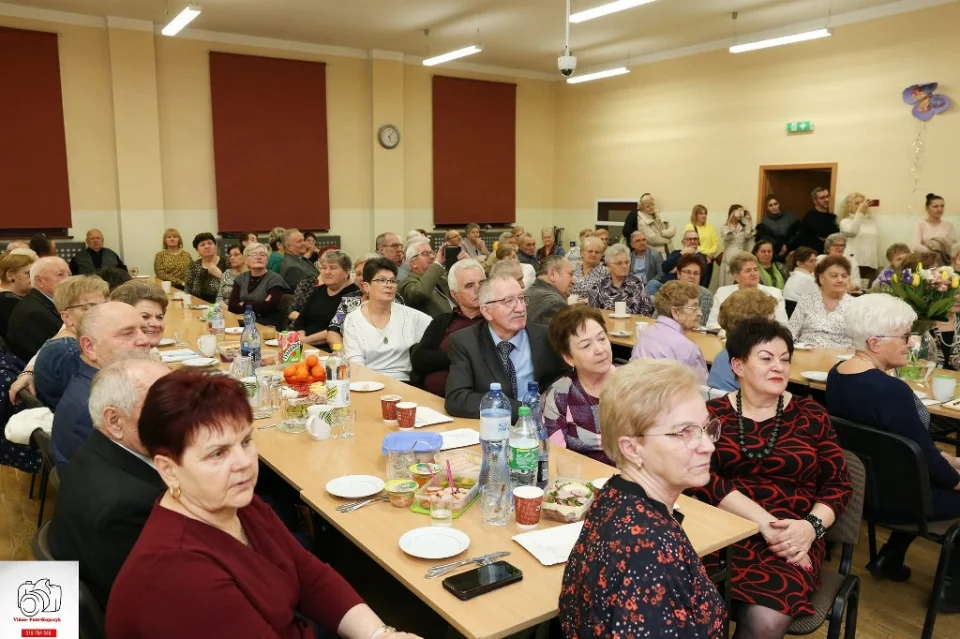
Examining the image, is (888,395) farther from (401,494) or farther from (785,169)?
(785,169)

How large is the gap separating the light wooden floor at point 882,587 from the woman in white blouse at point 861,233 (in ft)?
20.2

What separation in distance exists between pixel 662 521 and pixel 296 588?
903 mm

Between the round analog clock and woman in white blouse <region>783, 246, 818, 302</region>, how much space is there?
701cm

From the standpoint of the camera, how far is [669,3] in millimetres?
8711

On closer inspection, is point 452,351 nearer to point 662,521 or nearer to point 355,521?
point 355,521

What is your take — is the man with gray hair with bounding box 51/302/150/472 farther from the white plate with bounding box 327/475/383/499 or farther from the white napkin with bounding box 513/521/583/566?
the white napkin with bounding box 513/521/583/566

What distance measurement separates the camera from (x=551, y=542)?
194 cm

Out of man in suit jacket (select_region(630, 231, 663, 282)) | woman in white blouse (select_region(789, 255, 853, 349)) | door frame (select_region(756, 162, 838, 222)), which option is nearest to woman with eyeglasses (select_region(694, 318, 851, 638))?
woman in white blouse (select_region(789, 255, 853, 349))

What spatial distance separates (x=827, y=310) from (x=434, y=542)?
13.4 feet

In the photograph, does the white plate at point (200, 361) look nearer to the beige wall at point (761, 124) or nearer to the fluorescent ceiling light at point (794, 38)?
the fluorescent ceiling light at point (794, 38)

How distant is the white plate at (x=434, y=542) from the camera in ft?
6.13

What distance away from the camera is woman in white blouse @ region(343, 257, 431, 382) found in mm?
4262

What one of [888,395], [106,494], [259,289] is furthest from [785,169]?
[106,494]

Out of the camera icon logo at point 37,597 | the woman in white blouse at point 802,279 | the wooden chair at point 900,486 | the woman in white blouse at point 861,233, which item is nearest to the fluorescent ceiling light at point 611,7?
the woman in white blouse at point 802,279
